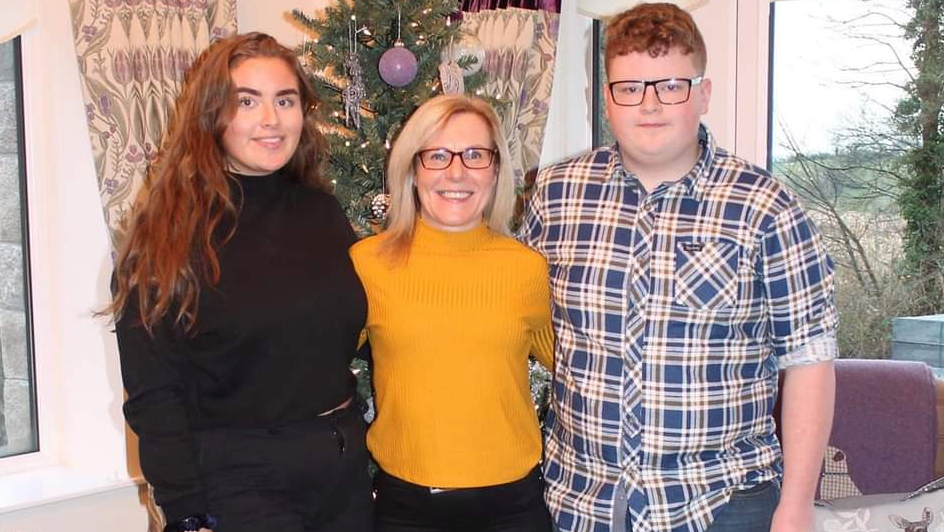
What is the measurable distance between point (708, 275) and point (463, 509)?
0.63 meters

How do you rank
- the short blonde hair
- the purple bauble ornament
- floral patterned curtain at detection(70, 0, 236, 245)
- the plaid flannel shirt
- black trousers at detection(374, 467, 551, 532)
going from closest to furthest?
the plaid flannel shirt → black trousers at detection(374, 467, 551, 532) → the short blonde hair → the purple bauble ornament → floral patterned curtain at detection(70, 0, 236, 245)

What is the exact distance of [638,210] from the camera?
160cm

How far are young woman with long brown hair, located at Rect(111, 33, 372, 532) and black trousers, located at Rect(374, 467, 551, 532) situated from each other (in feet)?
0.20

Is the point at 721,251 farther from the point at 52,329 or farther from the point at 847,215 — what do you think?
the point at 52,329

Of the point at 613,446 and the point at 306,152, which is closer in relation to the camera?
the point at 613,446

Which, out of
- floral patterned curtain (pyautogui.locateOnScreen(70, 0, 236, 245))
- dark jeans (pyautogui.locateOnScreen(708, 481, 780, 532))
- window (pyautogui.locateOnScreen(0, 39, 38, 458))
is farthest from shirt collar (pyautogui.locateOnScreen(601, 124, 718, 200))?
window (pyautogui.locateOnScreen(0, 39, 38, 458))

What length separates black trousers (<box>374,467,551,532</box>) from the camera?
65.7 inches

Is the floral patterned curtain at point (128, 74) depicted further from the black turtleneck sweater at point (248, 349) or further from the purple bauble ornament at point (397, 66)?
the black turtleneck sweater at point (248, 349)

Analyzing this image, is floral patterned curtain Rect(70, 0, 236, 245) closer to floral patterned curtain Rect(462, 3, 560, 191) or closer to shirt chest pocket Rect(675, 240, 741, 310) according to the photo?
floral patterned curtain Rect(462, 3, 560, 191)

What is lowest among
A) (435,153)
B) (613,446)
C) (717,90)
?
(613,446)

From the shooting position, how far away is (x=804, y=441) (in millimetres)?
1541

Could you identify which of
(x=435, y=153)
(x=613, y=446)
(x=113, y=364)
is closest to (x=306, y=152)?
(x=435, y=153)

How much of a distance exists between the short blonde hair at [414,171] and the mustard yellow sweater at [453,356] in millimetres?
34

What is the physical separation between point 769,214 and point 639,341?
310 mm
